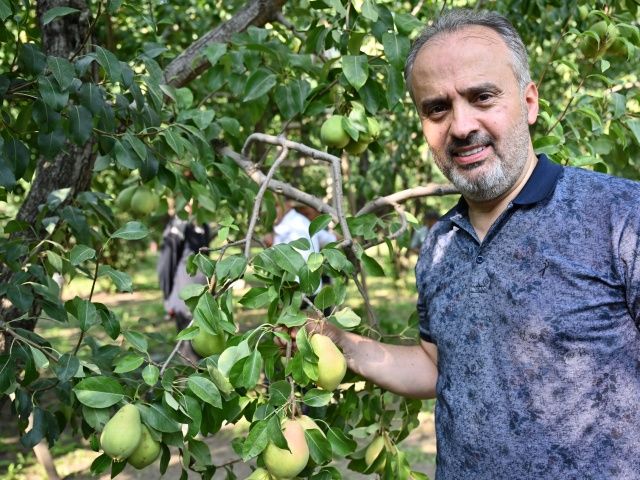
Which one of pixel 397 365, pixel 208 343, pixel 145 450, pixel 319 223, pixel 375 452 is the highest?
pixel 319 223

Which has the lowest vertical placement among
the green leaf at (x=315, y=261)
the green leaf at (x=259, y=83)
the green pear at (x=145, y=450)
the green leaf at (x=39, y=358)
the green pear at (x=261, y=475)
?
the green pear at (x=261, y=475)

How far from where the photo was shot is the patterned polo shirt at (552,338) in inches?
57.3

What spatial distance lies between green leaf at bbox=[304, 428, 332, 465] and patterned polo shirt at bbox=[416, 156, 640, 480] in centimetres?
29

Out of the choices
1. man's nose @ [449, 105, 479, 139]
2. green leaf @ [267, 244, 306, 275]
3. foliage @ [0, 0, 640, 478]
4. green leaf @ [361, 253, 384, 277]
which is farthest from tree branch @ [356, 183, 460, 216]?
green leaf @ [267, 244, 306, 275]

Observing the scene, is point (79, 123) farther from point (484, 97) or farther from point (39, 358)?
point (484, 97)

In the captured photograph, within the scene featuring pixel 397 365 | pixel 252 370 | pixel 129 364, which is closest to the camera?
pixel 252 370

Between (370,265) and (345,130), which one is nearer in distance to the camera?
(370,265)

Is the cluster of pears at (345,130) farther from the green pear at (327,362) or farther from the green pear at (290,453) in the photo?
the green pear at (290,453)

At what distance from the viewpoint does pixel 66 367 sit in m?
1.62

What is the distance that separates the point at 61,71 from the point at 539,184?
104cm

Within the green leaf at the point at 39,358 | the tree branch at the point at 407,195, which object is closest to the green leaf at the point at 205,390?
the green leaf at the point at 39,358

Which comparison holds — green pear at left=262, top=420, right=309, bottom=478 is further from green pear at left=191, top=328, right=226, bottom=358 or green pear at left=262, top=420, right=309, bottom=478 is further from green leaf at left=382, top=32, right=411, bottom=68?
green leaf at left=382, top=32, right=411, bottom=68

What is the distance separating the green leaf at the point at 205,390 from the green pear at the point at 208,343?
130mm

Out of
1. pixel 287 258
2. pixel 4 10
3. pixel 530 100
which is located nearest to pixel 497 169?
pixel 530 100
